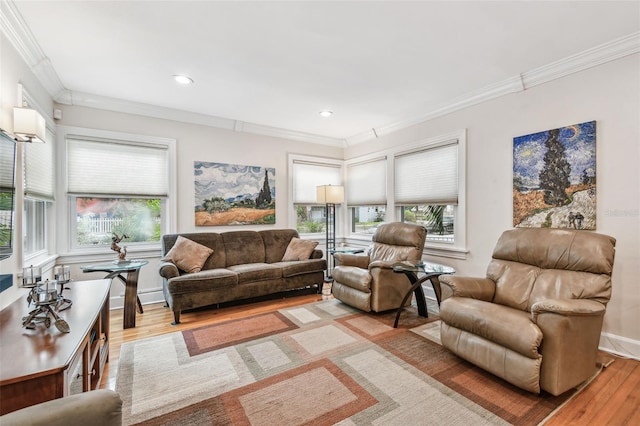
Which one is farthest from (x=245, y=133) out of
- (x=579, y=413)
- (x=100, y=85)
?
(x=579, y=413)

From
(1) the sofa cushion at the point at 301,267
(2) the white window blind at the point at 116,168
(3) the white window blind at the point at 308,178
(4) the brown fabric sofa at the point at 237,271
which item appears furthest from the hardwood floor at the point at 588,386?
(3) the white window blind at the point at 308,178

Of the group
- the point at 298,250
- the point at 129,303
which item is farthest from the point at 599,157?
the point at 129,303

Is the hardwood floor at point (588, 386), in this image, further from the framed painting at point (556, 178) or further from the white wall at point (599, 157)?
the framed painting at point (556, 178)

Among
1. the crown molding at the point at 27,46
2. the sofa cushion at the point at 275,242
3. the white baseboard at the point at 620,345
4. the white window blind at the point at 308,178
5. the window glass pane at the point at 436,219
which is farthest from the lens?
the white window blind at the point at 308,178

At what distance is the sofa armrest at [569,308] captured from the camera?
1.83 metres

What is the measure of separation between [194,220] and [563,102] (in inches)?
181

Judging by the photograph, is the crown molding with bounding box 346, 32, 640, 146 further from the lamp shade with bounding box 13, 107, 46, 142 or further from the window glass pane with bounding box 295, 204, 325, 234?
the lamp shade with bounding box 13, 107, 46, 142

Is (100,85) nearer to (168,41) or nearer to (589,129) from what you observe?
(168,41)

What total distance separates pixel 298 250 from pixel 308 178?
152cm

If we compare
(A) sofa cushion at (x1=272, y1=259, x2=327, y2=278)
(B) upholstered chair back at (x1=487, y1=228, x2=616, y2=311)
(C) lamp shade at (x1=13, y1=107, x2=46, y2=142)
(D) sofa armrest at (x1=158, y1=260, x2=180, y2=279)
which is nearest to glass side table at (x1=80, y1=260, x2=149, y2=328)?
(D) sofa armrest at (x1=158, y1=260, x2=180, y2=279)

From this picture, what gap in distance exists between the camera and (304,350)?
2566 mm

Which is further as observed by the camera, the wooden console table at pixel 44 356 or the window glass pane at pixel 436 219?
the window glass pane at pixel 436 219

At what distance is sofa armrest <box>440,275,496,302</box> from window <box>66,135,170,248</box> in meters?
3.68

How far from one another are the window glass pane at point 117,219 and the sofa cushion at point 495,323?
382cm
